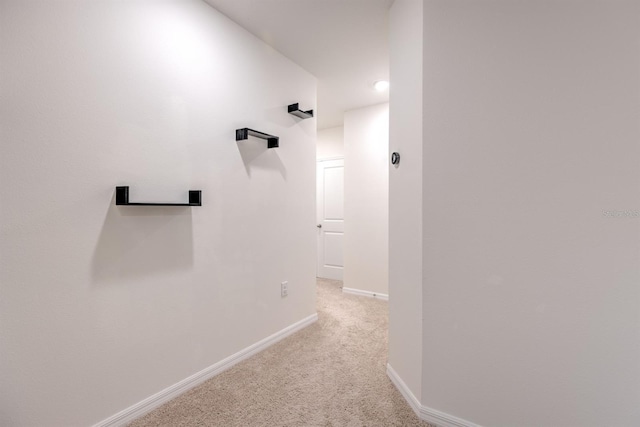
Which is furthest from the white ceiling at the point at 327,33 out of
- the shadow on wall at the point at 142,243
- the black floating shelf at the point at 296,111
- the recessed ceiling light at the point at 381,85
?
the shadow on wall at the point at 142,243

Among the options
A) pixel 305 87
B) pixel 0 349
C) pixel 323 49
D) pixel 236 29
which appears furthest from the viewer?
pixel 305 87

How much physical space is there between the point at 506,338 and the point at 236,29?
8.22ft

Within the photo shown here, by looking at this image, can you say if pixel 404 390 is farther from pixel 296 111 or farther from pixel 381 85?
pixel 381 85

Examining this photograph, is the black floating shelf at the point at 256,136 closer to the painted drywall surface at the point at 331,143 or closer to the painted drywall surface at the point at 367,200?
the painted drywall surface at the point at 367,200

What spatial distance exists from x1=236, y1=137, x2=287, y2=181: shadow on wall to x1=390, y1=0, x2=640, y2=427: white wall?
4.21ft

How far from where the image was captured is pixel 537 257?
1.34m

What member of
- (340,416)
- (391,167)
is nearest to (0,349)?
(340,416)

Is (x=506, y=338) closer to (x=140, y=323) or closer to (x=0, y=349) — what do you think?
(x=140, y=323)

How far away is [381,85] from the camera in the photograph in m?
3.15

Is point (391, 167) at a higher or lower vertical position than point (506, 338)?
higher

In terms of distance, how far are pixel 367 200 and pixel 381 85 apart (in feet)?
4.41

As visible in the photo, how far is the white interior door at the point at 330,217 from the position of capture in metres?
4.66

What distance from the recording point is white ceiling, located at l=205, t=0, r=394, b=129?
1.98 metres

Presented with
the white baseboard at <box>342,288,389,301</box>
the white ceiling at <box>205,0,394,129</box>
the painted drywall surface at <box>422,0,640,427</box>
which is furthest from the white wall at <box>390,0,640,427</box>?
the white baseboard at <box>342,288,389,301</box>
